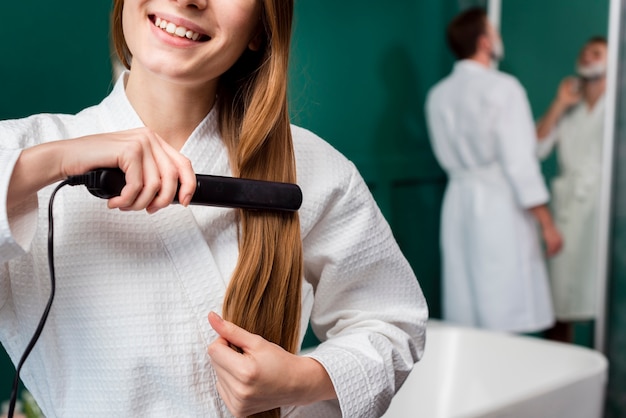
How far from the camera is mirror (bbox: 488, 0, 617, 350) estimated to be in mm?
3068

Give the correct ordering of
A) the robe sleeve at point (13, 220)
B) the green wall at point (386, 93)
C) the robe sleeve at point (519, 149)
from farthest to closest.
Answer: the robe sleeve at point (519, 149), the green wall at point (386, 93), the robe sleeve at point (13, 220)

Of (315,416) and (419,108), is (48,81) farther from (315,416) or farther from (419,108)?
(419,108)

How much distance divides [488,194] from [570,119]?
0.45 m

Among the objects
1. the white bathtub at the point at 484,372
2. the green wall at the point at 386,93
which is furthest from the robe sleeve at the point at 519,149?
the white bathtub at the point at 484,372

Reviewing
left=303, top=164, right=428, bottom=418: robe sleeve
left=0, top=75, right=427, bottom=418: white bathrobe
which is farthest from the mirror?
left=0, top=75, right=427, bottom=418: white bathrobe

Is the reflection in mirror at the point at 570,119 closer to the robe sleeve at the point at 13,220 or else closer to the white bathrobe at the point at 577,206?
the white bathrobe at the point at 577,206

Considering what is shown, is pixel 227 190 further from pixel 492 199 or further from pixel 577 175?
pixel 577 175

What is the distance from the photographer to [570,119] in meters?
3.10

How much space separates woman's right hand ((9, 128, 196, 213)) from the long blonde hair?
7.6 inches

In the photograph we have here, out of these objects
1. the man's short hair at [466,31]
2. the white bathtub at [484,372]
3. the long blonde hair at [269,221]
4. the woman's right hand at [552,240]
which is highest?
the man's short hair at [466,31]

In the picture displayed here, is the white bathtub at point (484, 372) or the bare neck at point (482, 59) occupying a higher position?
the bare neck at point (482, 59)

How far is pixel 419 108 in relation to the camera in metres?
3.30

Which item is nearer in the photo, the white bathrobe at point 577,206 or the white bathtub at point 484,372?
the white bathtub at point 484,372

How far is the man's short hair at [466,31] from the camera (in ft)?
10.3
